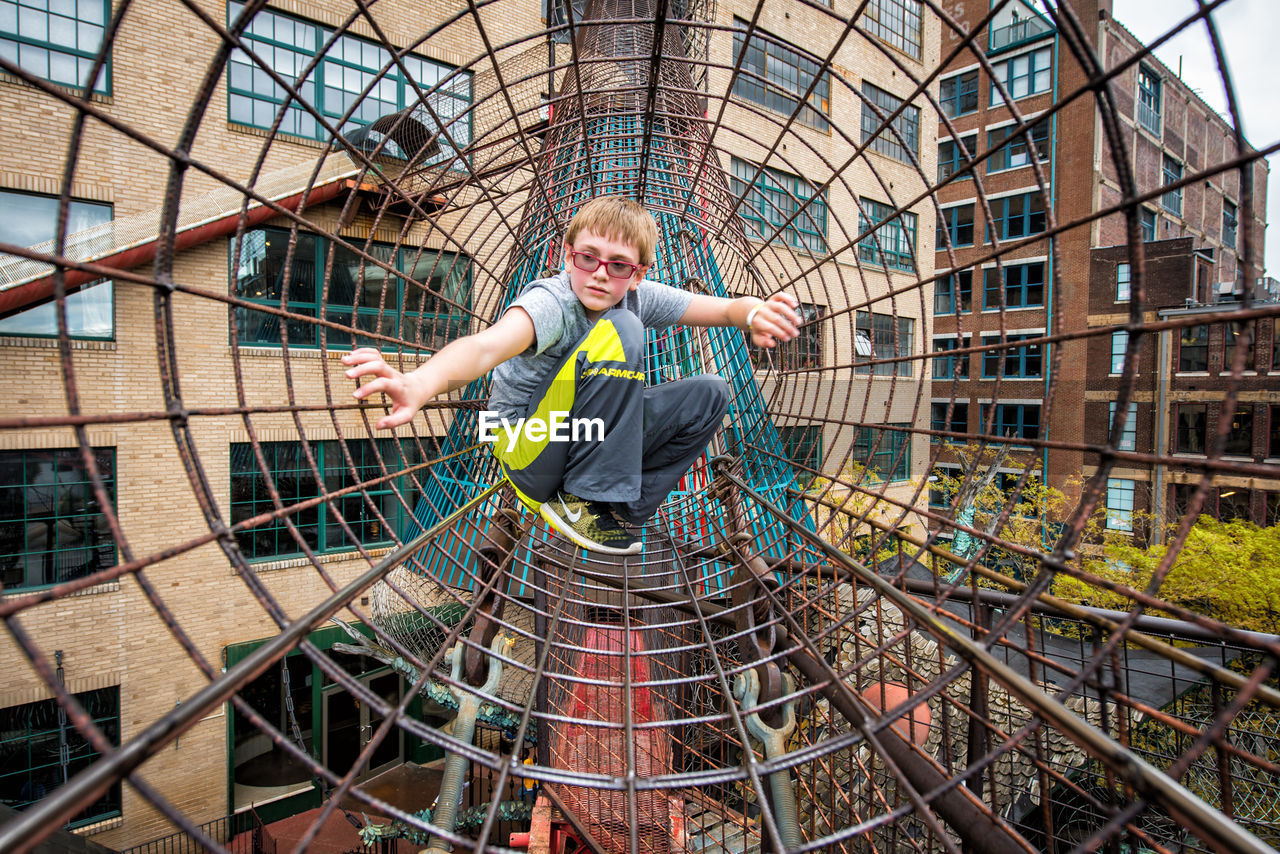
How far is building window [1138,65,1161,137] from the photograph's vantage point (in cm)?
1588

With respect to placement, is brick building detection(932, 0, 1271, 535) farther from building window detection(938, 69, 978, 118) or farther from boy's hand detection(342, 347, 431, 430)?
boy's hand detection(342, 347, 431, 430)

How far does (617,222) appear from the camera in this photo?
2.06 meters

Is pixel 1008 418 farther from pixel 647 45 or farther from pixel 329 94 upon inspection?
pixel 329 94

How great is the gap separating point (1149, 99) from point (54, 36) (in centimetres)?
2188

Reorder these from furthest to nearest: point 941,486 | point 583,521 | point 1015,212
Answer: point 1015,212, point 941,486, point 583,521

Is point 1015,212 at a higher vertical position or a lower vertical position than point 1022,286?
higher

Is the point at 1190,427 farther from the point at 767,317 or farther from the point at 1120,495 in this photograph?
the point at 767,317

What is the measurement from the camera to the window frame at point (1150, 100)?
15.9 m

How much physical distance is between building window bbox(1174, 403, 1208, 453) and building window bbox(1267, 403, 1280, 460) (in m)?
0.99

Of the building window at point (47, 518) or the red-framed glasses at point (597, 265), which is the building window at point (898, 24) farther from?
the building window at point (47, 518)

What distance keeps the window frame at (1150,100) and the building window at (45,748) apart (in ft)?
75.4

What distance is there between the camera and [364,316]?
27.0 ft

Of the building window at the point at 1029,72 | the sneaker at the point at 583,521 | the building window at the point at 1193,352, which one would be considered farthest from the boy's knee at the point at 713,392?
the building window at the point at 1029,72

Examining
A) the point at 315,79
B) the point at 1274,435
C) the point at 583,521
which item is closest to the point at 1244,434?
the point at 1274,435
